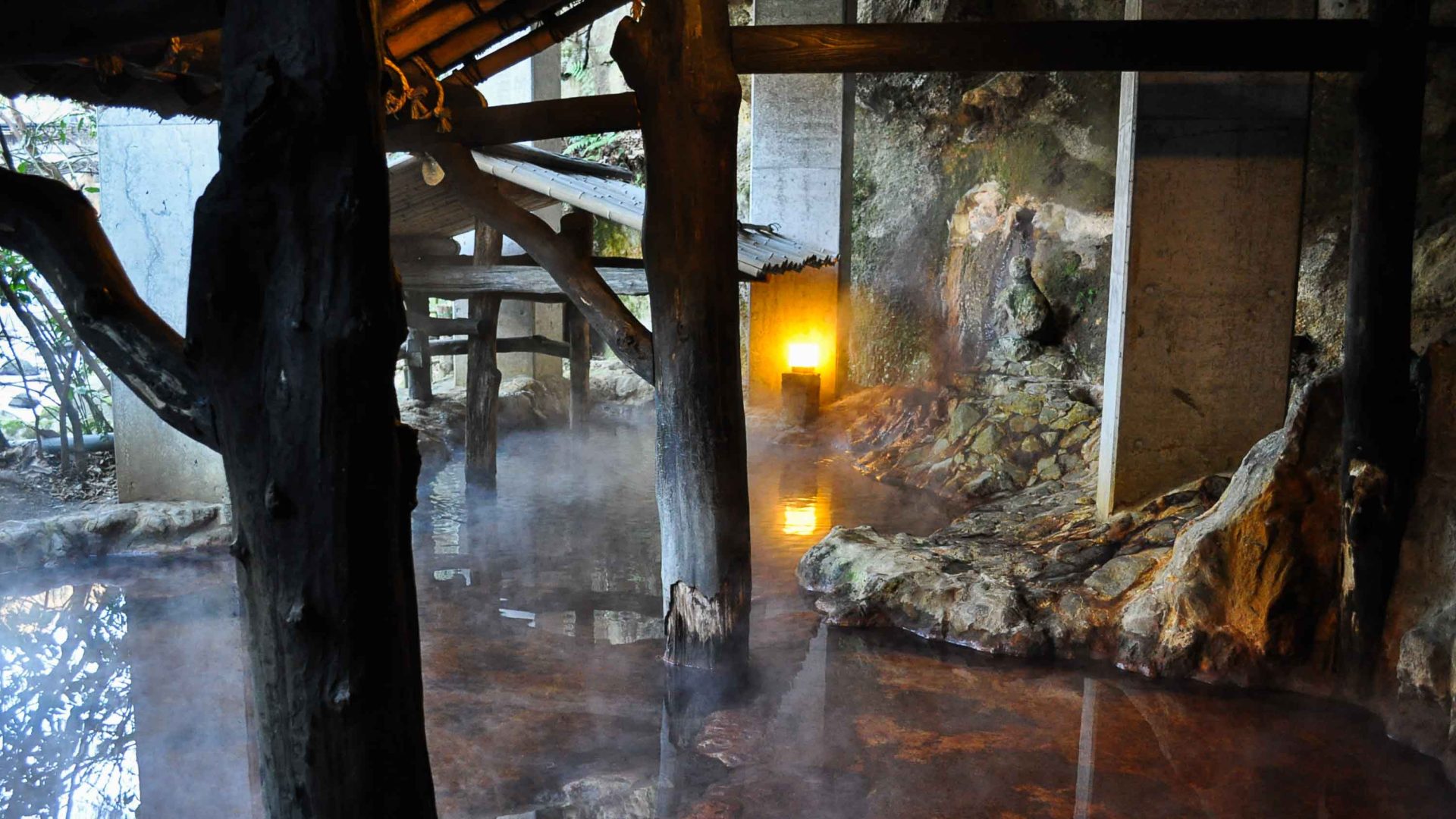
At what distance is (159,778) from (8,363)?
7.13 m

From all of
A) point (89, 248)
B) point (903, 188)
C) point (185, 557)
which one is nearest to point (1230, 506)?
point (89, 248)

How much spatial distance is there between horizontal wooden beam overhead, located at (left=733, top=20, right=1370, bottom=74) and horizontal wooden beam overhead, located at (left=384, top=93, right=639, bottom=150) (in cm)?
78

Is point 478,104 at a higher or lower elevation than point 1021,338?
higher

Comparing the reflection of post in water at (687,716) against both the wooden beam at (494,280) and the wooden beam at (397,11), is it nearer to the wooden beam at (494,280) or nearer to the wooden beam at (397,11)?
the wooden beam at (397,11)

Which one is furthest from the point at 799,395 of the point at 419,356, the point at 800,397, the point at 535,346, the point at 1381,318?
the point at 1381,318

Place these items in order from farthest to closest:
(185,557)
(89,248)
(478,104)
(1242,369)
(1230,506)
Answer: (185,557)
(1242,369)
(478,104)
(1230,506)
(89,248)

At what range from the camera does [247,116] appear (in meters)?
2.05

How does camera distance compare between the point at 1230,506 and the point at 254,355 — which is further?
the point at 1230,506

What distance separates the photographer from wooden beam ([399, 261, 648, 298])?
30.5ft

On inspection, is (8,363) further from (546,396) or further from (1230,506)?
(1230,506)

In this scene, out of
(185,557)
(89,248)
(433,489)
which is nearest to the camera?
(89,248)

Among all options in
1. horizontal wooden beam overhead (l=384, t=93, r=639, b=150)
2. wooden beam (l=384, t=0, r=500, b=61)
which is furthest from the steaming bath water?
wooden beam (l=384, t=0, r=500, b=61)

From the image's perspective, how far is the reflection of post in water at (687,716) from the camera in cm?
436

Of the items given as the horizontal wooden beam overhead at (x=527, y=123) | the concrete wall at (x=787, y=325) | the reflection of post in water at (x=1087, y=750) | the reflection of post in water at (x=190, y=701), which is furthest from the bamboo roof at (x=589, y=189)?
the reflection of post in water at (x=1087, y=750)
